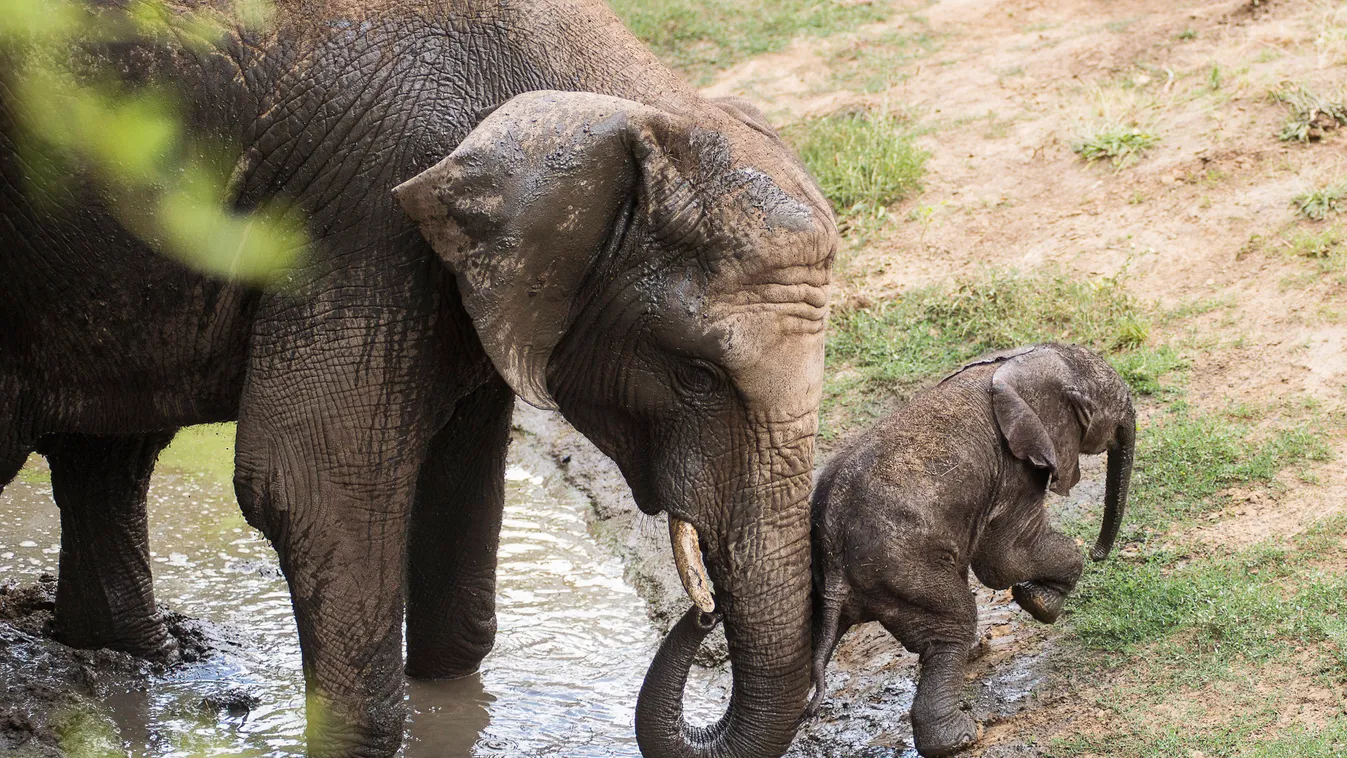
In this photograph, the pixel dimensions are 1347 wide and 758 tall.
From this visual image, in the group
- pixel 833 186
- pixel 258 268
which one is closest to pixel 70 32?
pixel 258 268

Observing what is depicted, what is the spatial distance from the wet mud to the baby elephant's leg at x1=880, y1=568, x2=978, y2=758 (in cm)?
16

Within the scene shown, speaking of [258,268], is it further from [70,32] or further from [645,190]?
[645,190]

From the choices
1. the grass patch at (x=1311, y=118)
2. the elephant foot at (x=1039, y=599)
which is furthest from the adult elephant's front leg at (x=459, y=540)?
the grass patch at (x=1311, y=118)

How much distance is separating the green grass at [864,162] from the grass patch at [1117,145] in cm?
103

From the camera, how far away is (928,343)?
28.5 feet

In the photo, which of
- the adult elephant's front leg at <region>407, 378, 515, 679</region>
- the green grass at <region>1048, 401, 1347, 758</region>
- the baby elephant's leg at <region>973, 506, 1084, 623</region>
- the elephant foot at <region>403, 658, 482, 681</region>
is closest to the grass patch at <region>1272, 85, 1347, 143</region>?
the green grass at <region>1048, 401, 1347, 758</region>

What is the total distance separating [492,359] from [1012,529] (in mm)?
2311

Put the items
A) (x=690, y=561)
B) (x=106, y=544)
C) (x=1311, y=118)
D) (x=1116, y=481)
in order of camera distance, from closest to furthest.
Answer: (x=690, y=561), (x=1116, y=481), (x=106, y=544), (x=1311, y=118)

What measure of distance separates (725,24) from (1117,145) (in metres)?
4.81

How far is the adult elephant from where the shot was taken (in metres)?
4.62

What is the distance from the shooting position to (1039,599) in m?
6.19

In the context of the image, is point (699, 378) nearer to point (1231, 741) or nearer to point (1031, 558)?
point (1031, 558)

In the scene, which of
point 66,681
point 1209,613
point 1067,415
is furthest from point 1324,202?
A: point 66,681

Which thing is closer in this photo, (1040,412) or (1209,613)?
(1209,613)
